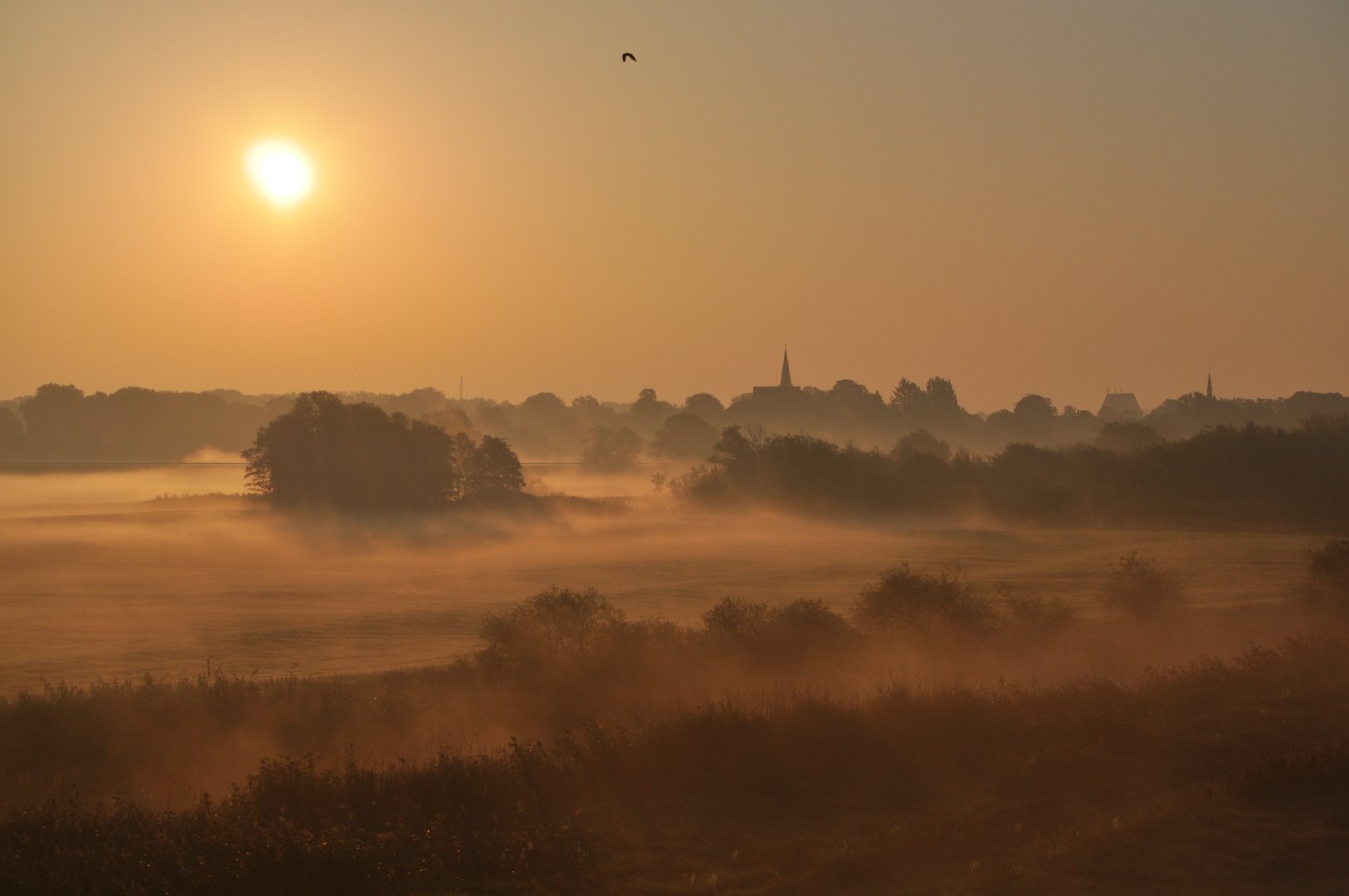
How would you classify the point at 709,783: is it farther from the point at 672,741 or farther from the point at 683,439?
the point at 683,439

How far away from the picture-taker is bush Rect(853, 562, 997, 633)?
2977 centimetres

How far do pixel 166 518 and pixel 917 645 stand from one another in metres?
63.6

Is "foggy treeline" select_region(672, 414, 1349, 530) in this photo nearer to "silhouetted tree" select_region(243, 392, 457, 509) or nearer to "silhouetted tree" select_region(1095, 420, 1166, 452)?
"silhouetted tree" select_region(1095, 420, 1166, 452)

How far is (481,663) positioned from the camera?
26.9 metres

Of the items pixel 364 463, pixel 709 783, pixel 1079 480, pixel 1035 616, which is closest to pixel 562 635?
pixel 709 783

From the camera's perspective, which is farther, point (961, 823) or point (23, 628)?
point (23, 628)

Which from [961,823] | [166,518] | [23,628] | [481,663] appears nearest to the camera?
[961,823]

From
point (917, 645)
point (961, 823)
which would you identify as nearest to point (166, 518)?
point (917, 645)

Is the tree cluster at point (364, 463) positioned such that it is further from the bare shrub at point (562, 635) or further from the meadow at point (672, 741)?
the bare shrub at point (562, 635)

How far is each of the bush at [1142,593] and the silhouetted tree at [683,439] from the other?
436 feet

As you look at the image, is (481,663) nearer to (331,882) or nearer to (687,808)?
(687,808)

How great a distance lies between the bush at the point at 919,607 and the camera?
2977 centimetres

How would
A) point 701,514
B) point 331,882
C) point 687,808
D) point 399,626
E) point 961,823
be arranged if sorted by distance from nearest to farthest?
point 331,882 < point 961,823 < point 687,808 < point 399,626 < point 701,514

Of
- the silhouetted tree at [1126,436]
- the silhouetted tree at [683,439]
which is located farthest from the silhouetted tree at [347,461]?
the silhouetted tree at [683,439]
